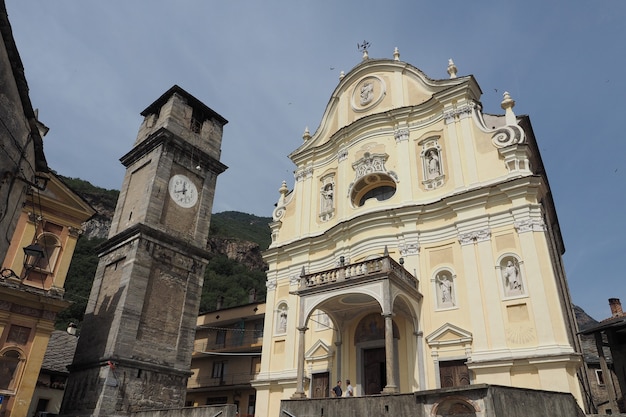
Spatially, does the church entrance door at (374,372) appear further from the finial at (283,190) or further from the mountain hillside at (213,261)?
the mountain hillside at (213,261)

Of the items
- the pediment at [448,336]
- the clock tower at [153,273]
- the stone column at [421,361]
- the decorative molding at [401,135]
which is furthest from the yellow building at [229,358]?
the pediment at [448,336]

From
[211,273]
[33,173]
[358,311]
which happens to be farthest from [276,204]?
[211,273]

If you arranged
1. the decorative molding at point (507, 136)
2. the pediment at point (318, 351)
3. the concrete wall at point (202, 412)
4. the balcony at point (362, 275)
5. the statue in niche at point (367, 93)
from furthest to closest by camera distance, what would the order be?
the statue in niche at point (367, 93)
the pediment at point (318, 351)
the decorative molding at point (507, 136)
the balcony at point (362, 275)
the concrete wall at point (202, 412)

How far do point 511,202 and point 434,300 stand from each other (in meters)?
4.23

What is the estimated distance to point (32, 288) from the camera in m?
16.0

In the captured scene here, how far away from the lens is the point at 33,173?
971 centimetres

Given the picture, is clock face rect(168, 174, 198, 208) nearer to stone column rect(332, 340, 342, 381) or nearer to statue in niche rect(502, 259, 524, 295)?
stone column rect(332, 340, 342, 381)

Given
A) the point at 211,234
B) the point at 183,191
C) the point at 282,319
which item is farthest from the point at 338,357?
the point at 211,234

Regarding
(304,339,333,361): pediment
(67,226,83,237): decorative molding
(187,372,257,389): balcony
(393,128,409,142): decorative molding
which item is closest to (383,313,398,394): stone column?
(304,339,333,361): pediment

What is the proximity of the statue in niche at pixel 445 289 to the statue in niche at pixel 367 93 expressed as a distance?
9179mm

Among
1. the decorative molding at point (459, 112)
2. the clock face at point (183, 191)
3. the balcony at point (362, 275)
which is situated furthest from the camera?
the clock face at point (183, 191)

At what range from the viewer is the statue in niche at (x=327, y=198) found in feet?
66.4

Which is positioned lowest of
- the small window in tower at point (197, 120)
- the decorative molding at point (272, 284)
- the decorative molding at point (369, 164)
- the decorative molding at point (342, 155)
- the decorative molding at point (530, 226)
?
the decorative molding at point (272, 284)

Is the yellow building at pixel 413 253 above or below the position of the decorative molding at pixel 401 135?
below
